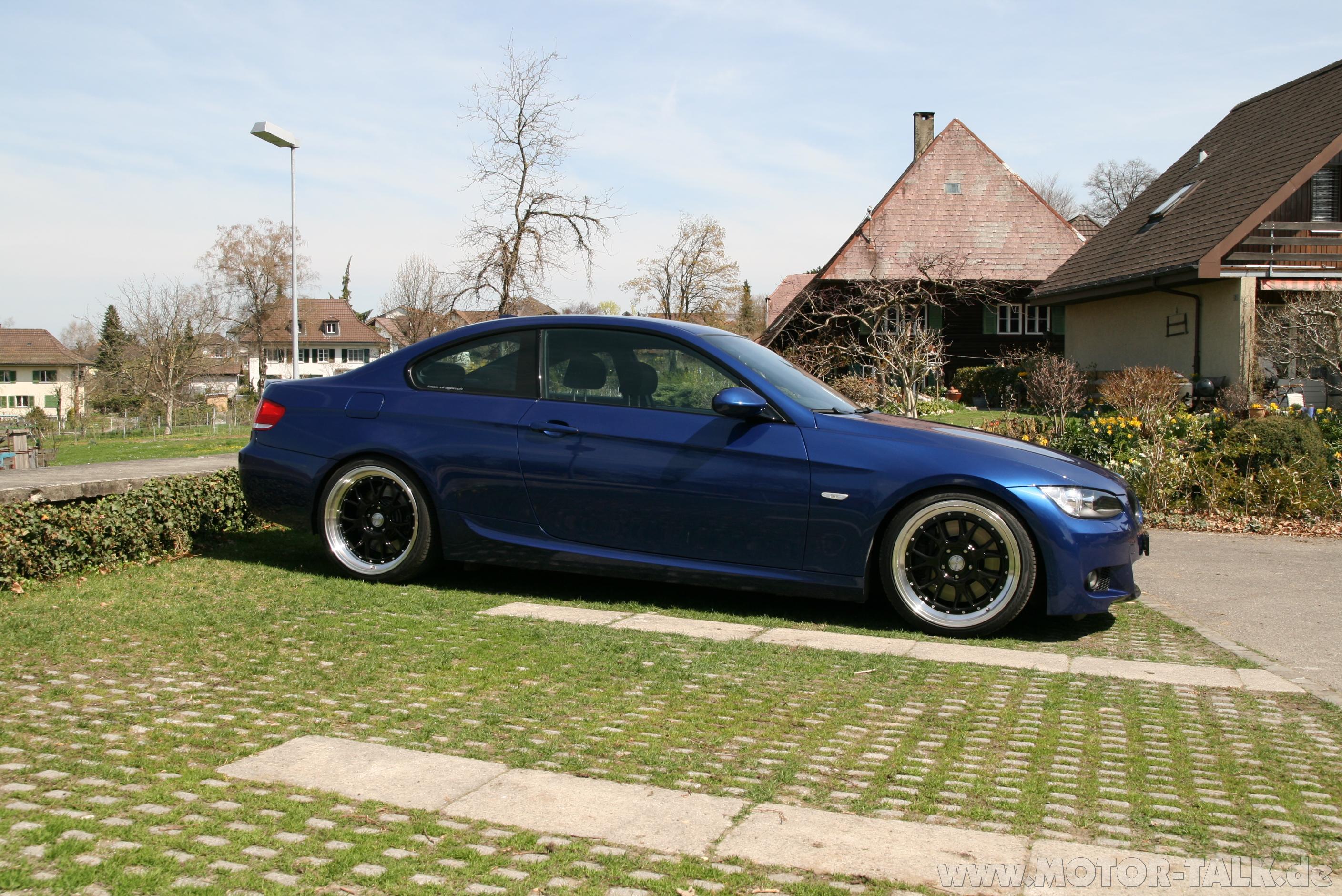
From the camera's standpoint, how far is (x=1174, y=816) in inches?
119

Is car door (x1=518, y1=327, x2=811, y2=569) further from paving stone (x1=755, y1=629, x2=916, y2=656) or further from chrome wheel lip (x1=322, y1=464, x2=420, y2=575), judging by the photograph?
chrome wheel lip (x1=322, y1=464, x2=420, y2=575)

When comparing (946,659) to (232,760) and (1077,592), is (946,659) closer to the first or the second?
(1077,592)

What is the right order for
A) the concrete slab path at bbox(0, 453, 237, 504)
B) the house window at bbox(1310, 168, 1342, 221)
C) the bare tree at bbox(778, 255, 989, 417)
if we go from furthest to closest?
the bare tree at bbox(778, 255, 989, 417) < the house window at bbox(1310, 168, 1342, 221) < the concrete slab path at bbox(0, 453, 237, 504)

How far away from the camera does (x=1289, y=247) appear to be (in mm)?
22547

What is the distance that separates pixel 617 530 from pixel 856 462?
4.37 feet

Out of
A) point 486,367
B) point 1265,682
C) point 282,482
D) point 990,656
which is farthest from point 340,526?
point 1265,682

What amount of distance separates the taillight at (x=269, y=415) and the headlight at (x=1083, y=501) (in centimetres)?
444

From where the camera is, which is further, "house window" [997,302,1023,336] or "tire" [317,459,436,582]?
"house window" [997,302,1023,336]

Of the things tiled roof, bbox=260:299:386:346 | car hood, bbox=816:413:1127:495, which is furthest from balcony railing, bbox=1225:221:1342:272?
tiled roof, bbox=260:299:386:346

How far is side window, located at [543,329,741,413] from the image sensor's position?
582cm

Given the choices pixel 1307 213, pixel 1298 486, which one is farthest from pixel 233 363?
pixel 1298 486

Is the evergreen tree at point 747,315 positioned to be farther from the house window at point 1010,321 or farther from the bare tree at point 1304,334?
the bare tree at point 1304,334

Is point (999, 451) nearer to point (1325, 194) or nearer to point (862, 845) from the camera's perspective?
point (862, 845)

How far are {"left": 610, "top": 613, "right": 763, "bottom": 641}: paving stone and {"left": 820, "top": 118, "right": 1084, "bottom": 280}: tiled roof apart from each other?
27.7 metres
